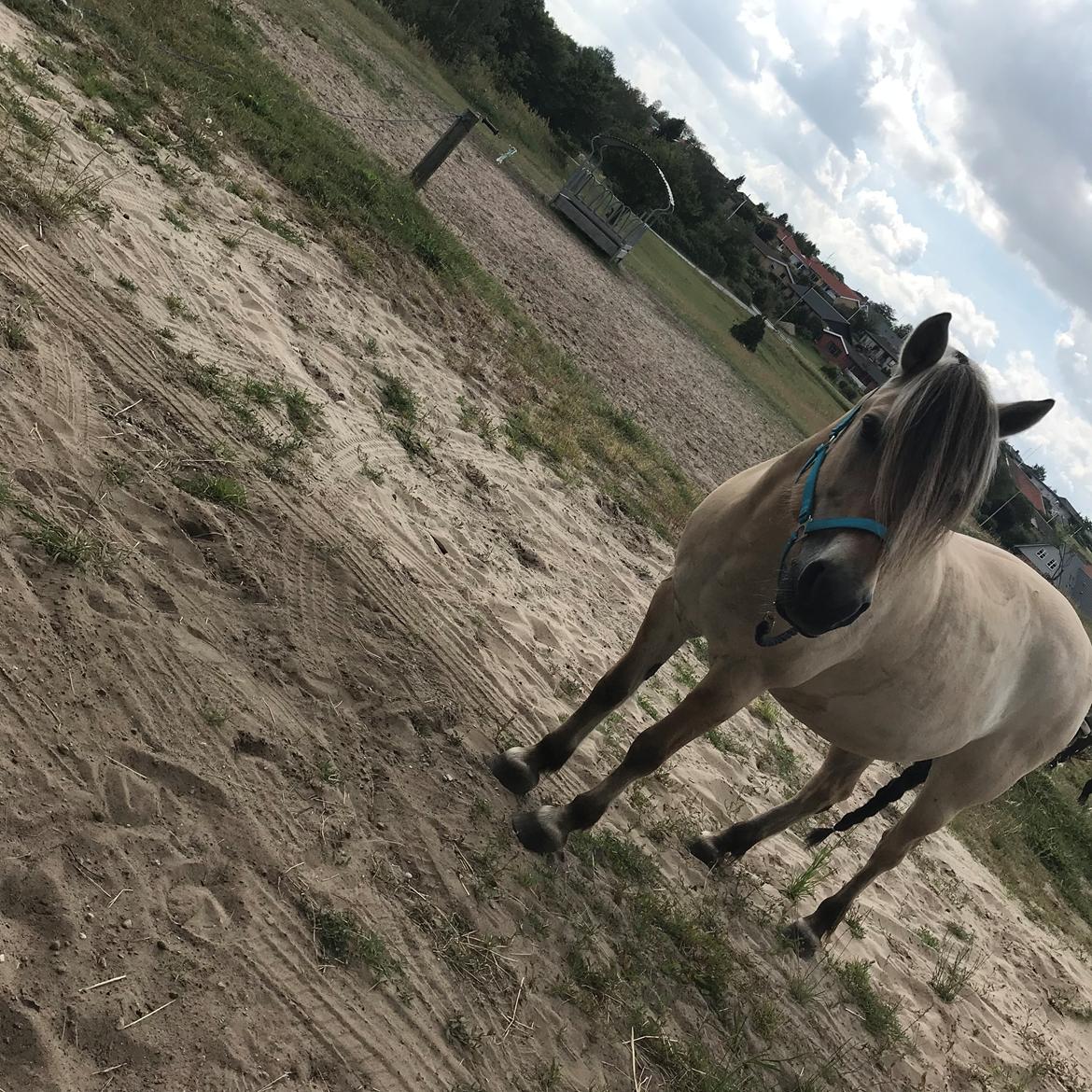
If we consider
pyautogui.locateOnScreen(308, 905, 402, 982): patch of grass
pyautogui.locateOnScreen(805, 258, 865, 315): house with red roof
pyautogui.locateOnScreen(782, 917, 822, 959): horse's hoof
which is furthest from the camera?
pyautogui.locateOnScreen(805, 258, 865, 315): house with red roof

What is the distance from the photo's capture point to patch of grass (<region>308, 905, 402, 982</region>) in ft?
8.28

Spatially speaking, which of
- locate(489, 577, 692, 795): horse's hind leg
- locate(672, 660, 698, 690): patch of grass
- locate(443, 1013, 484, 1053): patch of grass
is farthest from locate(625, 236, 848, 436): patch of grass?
locate(443, 1013, 484, 1053): patch of grass

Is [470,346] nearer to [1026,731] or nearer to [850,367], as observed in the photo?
[1026,731]

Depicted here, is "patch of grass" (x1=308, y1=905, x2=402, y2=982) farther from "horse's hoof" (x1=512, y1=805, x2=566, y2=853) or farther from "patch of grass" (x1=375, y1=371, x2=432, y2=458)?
"patch of grass" (x1=375, y1=371, x2=432, y2=458)

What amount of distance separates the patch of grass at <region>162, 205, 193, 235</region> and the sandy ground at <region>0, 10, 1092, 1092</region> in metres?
0.09

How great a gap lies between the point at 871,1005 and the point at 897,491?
3216 mm

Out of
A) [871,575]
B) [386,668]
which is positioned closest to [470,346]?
[386,668]

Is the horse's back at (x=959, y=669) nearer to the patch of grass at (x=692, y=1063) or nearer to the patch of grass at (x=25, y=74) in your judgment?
the patch of grass at (x=692, y=1063)

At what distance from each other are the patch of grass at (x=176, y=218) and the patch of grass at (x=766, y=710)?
Answer: 5533mm

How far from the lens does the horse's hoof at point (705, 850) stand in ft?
15.0

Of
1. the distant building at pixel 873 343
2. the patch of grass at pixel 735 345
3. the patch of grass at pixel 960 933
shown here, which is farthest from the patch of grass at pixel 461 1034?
the distant building at pixel 873 343

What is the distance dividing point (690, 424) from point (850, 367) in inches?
2623

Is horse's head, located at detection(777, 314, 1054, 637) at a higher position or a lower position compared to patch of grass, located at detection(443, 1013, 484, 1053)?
higher

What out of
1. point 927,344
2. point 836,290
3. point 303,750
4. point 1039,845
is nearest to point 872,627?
point 927,344
